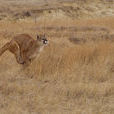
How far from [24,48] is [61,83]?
163 centimetres

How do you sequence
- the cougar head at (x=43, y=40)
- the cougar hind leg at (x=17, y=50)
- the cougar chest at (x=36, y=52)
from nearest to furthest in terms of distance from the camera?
1. the cougar head at (x=43, y=40)
2. the cougar chest at (x=36, y=52)
3. the cougar hind leg at (x=17, y=50)

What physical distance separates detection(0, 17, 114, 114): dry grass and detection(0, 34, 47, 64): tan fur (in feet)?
0.85

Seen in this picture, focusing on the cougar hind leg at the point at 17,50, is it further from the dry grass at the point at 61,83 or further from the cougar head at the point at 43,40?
the cougar head at the point at 43,40

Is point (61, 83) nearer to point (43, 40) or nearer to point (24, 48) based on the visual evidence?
point (43, 40)

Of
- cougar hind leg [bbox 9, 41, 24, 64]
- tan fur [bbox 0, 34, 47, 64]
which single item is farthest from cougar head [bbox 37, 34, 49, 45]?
cougar hind leg [bbox 9, 41, 24, 64]

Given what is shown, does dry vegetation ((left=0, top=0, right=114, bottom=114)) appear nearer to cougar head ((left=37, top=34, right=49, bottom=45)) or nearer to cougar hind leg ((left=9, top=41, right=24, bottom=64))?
cougar hind leg ((left=9, top=41, right=24, bottom=64))

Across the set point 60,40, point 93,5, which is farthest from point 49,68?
point 93,5

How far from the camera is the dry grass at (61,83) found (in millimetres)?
6059

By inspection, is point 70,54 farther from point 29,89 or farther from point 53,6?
point 53,6

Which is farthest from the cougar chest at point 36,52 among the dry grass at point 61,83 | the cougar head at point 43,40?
the dry grass at point 61,83

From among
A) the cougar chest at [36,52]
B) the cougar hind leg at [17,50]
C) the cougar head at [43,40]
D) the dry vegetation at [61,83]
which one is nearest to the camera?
the dry vegetation at [61,83]

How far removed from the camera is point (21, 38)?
8.93 m

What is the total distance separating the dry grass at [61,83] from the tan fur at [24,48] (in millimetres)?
260

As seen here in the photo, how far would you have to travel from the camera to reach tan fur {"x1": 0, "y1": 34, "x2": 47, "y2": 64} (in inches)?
334
